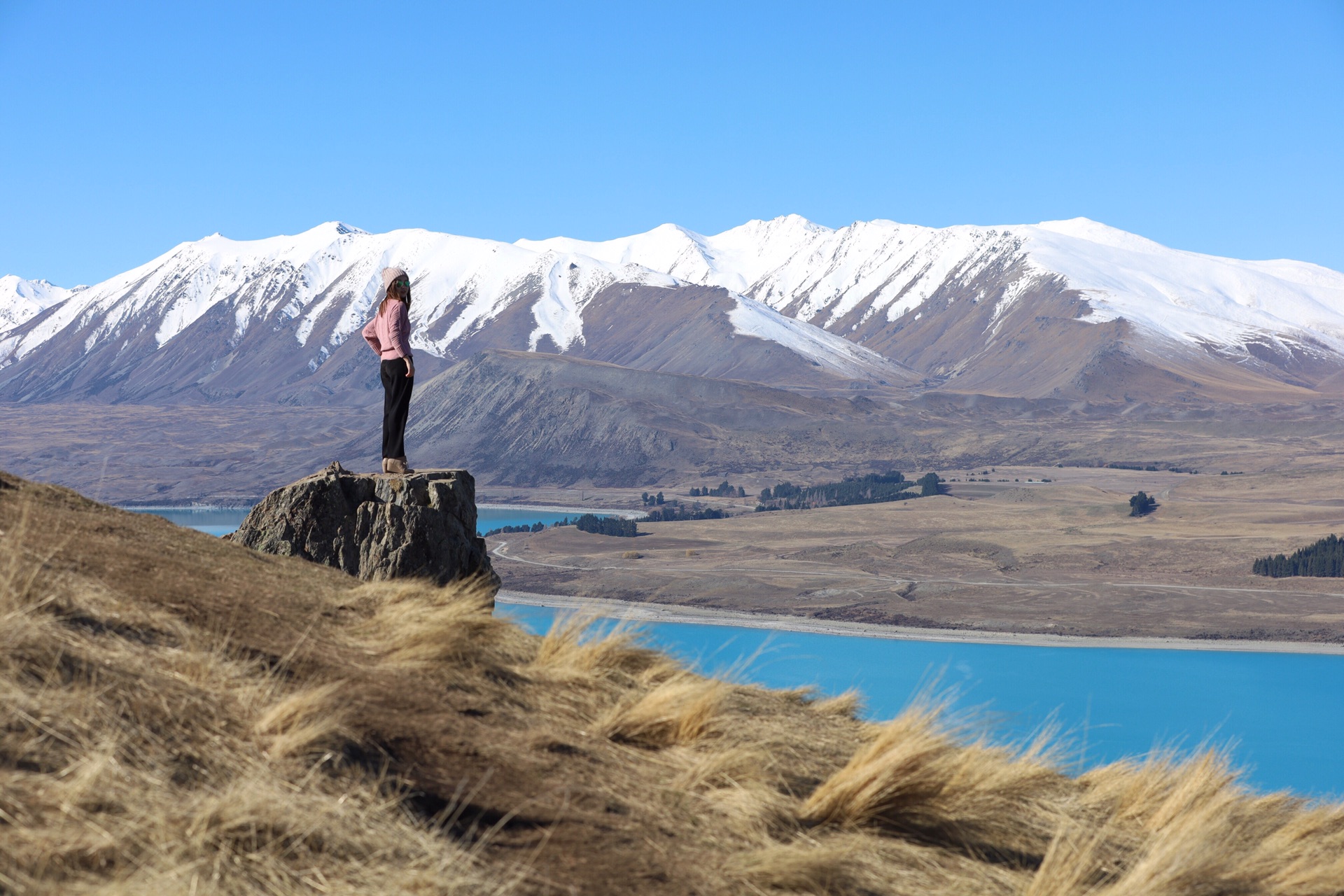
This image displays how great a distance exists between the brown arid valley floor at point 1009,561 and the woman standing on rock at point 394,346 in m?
67.0

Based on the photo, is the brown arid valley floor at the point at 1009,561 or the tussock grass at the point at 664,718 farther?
the brown arid valley floor at the point at 1009,561

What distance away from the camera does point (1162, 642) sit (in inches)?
2697

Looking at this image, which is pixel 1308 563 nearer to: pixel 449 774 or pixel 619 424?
pixel 449 774

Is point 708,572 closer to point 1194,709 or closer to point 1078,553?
point 1078,553

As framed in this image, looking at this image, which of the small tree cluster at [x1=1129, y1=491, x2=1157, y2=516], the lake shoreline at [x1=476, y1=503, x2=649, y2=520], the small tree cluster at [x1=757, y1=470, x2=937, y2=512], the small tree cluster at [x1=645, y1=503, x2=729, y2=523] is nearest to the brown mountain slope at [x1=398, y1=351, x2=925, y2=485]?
the lake shoreline at [x1=476, y1=503, x2=649, y2=520]

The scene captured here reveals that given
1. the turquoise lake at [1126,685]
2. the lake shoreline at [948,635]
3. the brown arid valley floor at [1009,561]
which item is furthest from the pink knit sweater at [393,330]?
the brown arid valley floor at [1009,561]

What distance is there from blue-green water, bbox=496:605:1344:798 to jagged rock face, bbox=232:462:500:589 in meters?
33.2

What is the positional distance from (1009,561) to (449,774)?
9294 cm

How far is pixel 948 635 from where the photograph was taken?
2827 inches

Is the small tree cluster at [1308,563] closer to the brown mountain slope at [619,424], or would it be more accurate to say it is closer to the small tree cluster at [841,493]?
the small tree cluster at [841,493]

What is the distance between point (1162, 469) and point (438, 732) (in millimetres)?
154650

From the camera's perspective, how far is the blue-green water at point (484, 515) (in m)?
130

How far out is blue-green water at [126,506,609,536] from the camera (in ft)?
427

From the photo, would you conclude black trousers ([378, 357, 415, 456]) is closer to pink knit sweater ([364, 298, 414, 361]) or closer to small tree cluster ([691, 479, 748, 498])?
pink knit sweater ([364, 298, 414, 361])
